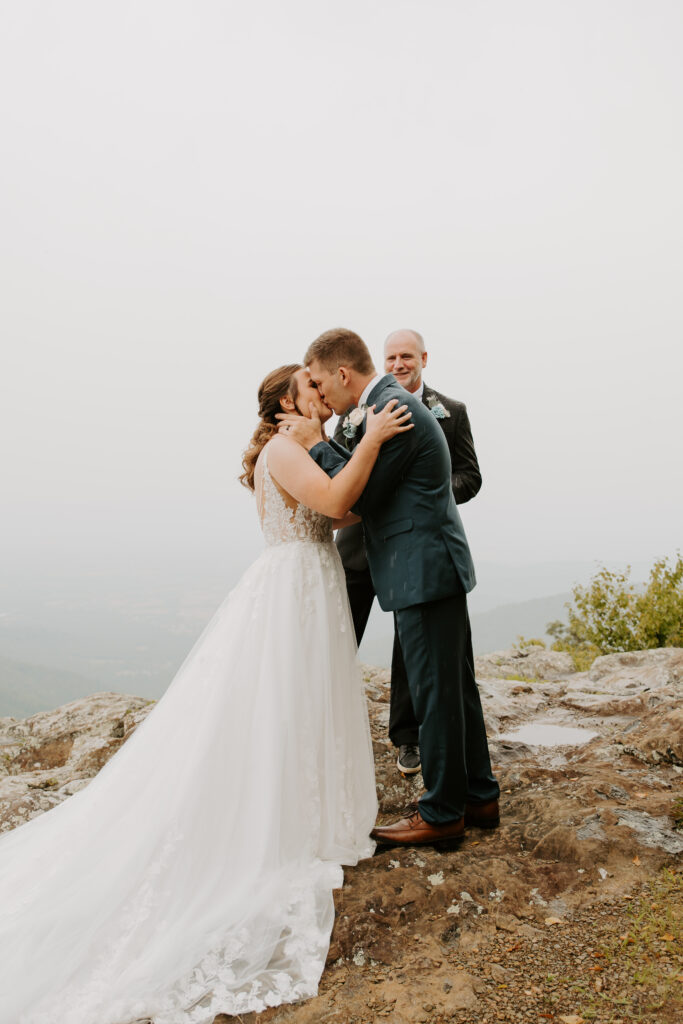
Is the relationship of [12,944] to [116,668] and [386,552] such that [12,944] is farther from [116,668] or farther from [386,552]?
[116,668]

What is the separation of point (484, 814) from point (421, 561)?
1534 mm

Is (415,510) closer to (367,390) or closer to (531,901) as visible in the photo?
(367,390)

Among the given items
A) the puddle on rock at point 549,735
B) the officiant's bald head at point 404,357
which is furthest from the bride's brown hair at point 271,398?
the puddle on rock at point 549,735

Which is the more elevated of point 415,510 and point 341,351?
point 341,351

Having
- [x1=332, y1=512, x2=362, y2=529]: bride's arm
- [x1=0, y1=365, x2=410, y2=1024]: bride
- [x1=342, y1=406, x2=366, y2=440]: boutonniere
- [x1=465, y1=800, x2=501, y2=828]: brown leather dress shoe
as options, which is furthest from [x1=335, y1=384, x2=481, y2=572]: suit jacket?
[x1=465, y1=800, x2=501, y2=828]: brown leather dress shoe

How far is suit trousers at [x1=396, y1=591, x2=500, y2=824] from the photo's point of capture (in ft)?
12.0

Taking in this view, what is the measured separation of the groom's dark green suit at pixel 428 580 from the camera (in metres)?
3.62

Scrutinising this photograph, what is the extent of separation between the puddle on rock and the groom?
2024 mm

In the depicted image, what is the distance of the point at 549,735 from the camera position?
5.77 metres

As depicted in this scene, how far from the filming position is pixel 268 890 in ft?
10.5

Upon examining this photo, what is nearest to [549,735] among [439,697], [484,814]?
[484,814]

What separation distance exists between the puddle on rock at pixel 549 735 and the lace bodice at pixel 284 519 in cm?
274

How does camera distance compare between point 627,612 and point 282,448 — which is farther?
point 627,612

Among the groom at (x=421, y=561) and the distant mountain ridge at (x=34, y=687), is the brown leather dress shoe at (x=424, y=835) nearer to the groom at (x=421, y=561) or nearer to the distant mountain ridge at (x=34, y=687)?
the groom at (x=421, y=561)
